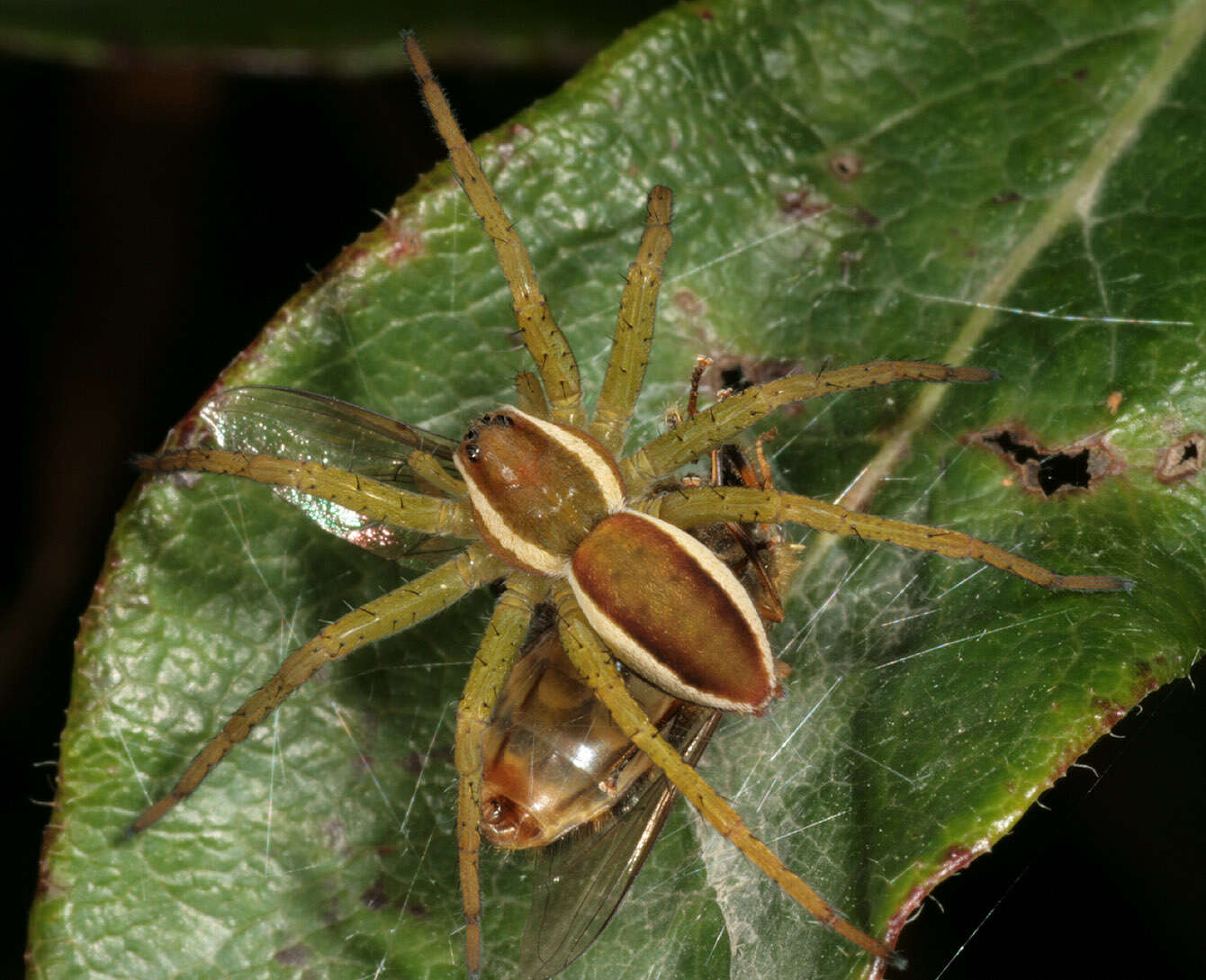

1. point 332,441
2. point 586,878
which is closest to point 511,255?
point 332,441

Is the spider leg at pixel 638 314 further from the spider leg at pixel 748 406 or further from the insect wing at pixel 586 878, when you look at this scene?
the insect wing at pixel 586 878

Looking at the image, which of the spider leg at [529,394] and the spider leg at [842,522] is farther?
the spider leg at [529,394]

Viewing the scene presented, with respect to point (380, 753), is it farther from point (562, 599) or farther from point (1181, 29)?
point (1181, 29)

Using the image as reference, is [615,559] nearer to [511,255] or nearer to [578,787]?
[578,787]

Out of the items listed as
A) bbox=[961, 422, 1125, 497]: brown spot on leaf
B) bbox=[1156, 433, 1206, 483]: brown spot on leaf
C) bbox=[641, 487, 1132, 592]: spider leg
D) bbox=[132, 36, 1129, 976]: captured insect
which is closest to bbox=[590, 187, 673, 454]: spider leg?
bbox=[132, 36, 1129, 976]: captured insect

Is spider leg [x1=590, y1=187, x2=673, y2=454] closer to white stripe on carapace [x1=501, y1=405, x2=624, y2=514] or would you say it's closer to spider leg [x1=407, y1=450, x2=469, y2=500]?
white stripe on carapace [x1=501, y1=405, x2=624, y2=514]

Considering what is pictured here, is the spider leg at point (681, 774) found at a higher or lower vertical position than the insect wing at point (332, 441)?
lower

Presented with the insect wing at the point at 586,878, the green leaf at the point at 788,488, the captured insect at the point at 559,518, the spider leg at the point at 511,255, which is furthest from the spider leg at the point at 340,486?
the insect wing at the point at 586,878
